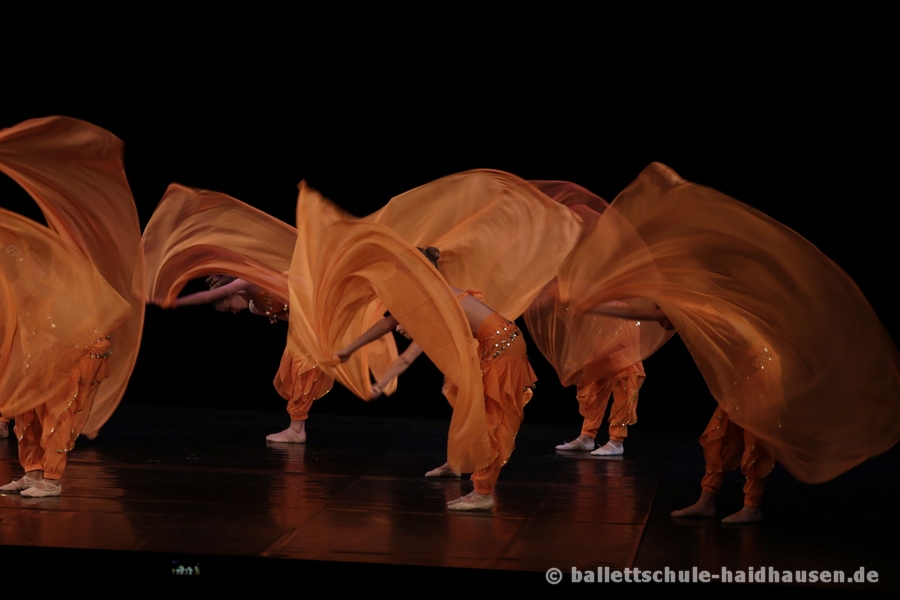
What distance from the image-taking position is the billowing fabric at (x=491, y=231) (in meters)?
→ 5.72

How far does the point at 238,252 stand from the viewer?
6.36 meters

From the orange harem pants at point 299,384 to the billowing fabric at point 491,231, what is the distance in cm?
144

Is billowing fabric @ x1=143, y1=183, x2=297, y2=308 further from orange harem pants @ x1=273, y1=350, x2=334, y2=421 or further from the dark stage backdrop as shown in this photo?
the dark stage backdrop

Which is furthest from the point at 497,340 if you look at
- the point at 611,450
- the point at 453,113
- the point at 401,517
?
the point at 453,113

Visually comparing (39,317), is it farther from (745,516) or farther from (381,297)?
(745,516)

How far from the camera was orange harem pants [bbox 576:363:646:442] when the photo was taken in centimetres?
673

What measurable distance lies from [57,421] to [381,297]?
57.1 inches

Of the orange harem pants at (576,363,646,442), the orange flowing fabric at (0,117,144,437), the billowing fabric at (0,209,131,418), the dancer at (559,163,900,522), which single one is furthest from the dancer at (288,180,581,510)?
the orange harem pants at (576,363,646,442)

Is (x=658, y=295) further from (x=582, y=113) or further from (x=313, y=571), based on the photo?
(x=582, y=113)

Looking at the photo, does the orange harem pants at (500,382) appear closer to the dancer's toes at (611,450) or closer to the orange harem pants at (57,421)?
the orange harem pants at (57,421)

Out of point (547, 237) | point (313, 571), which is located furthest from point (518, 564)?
point (547, 237)

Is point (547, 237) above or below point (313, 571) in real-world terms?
above

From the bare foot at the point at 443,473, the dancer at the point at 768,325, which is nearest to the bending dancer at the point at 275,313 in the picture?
the bare foot at the point at 443,473

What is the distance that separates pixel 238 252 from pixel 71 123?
1.74 meters
